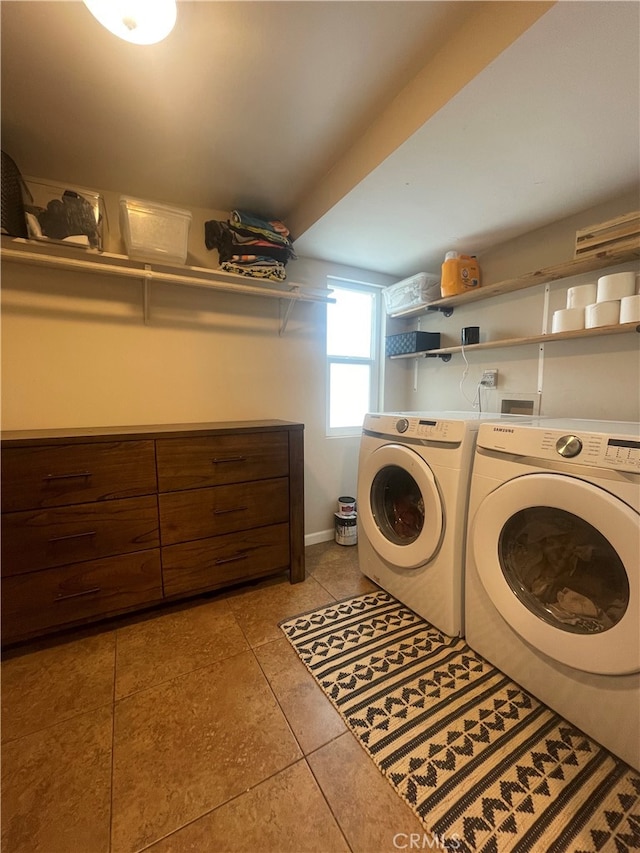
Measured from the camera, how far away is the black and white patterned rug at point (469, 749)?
0.84 m

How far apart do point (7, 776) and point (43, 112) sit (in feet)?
7.28

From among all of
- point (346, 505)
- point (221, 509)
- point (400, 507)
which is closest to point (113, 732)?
point (221, 509)

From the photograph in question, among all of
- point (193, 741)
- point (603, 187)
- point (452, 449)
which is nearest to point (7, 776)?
point (193, 741)

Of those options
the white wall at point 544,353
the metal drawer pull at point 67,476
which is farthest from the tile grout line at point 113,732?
the white wall at point 544,353

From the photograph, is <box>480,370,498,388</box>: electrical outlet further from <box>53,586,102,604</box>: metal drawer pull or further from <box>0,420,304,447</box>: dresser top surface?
<box>53,586,102,604</box>: metal drawer pull

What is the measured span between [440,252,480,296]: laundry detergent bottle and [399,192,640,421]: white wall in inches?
5.2

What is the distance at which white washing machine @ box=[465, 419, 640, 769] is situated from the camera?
0.91 metres

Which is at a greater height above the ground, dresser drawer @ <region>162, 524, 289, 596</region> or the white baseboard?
dresser drawer @ <region>162, 524, 289, 596</region>

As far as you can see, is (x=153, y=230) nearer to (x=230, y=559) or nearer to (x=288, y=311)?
(x=288, y=311)

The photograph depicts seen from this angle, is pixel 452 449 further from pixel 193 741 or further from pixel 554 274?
pixel 193 741

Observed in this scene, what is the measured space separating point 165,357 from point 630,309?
2193mm

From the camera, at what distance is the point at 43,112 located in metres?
1.29
